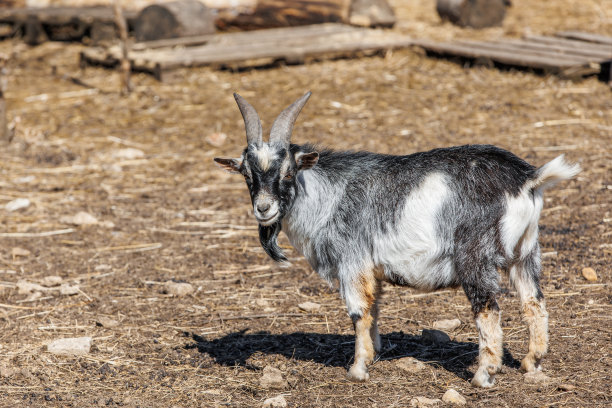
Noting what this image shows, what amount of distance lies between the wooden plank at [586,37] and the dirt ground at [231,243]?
2.47 ft

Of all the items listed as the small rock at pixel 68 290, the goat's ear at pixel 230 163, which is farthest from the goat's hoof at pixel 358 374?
the small rock at pixel 68 290

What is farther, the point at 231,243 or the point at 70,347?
the point at 231,243

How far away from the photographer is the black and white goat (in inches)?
174

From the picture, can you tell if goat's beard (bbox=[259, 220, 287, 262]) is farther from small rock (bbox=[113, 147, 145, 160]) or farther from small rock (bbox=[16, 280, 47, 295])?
small rock (bbox=[113, 147, 145, 160])

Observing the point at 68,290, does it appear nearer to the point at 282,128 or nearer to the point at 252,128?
the point at 252,128

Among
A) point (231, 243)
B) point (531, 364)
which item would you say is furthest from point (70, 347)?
point (531, 364)

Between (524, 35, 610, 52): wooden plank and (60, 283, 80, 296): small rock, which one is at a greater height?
(524, 35, 610, 52): wooden plank

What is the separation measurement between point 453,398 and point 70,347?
247 cm

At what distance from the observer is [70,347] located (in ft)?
17.0

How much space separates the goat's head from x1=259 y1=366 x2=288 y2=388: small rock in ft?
2.87

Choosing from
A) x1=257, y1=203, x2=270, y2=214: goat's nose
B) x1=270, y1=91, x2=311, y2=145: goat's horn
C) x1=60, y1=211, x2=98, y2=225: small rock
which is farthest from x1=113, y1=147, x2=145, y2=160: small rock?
x1=257, y1=203, x2=270, y2=214: goat's nose

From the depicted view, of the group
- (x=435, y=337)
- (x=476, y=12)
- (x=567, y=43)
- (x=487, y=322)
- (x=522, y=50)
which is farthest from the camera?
(x=476, y=12)

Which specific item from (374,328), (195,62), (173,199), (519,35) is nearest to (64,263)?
(173,199)

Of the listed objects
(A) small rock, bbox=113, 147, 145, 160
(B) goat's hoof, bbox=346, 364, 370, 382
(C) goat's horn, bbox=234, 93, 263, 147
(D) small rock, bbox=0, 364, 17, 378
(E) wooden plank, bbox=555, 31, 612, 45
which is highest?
(C) goat's horn, bbox=234, 93, 263, 147
